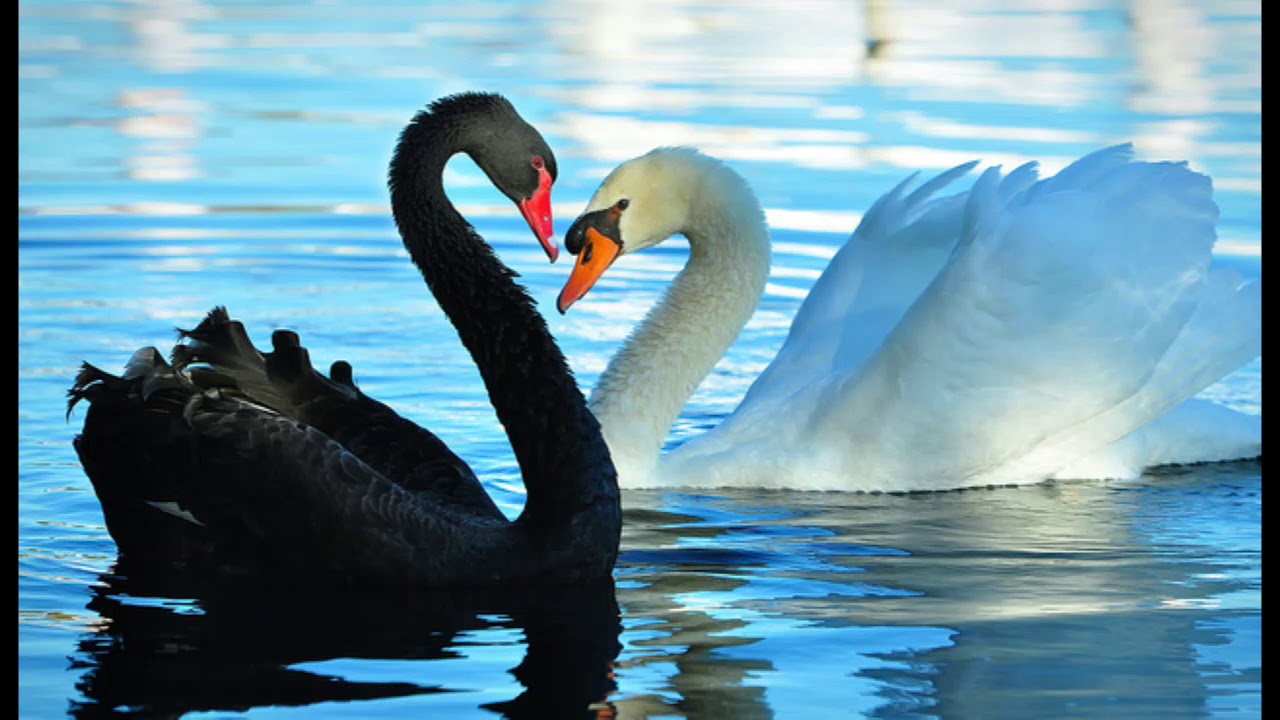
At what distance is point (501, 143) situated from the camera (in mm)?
5645

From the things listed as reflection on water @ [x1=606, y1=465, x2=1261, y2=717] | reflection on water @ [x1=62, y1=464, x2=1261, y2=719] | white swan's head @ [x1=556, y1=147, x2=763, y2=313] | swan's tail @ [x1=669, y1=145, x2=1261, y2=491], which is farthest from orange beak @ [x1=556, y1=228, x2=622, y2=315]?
reflection on water @ [x1=62, y1=464, x2=1261, y2=719]

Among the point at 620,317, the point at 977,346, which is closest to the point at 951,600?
the point at 977,346

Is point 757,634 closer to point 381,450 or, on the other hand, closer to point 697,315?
point 381,450

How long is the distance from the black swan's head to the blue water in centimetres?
99

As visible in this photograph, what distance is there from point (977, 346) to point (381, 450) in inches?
77.3

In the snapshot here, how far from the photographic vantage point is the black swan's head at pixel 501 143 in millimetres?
5516

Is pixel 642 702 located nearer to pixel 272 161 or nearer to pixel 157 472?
pixel 157 472

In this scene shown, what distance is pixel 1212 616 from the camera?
5168 mm

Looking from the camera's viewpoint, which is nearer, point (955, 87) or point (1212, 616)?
point (1212, 616)

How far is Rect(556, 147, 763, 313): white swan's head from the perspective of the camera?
7012 mm

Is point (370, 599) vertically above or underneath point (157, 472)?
underneath

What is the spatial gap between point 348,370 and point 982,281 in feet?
6.22

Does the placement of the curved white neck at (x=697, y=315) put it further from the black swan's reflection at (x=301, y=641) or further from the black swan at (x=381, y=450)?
the black swan's reflection at (x=301, y=641)

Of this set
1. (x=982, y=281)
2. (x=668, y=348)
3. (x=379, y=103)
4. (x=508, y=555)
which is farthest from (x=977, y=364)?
(x=379, y=103)
